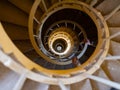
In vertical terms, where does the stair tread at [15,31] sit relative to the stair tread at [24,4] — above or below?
below

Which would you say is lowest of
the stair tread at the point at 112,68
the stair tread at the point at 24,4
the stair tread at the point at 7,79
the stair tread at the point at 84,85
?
the stair tread at the point at 7,79

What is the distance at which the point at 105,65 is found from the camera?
121 inches

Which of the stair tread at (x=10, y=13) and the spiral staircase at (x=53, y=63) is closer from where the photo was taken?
the spiral staircase at (x=53, y=63)

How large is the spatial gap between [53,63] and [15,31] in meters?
1.52

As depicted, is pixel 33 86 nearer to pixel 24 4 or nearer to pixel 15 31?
pixel 15 31

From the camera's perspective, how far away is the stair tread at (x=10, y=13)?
317 cm

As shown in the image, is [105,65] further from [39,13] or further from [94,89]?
[39,13]

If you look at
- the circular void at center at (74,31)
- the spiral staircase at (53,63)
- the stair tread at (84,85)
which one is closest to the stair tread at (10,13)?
the spiral staircase at (53,63)

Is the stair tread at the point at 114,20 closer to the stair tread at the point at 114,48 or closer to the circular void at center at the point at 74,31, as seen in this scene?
the stair tread at the point at 114,48


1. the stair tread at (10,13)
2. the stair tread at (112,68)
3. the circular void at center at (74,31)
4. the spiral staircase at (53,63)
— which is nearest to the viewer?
the spiral staircase at (53,63)

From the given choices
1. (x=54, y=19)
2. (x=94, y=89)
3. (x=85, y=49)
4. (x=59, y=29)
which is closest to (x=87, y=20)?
(x=85, y=49)

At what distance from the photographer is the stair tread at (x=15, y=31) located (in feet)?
11.0

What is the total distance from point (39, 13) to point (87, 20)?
158 cm

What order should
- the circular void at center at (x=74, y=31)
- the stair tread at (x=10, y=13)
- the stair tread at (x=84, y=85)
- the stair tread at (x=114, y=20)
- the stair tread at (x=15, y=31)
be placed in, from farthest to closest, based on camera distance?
the circular void at center at (x=74, y=31) → the stair tread at (x=114, y=20) → the stair tread at (x=15, y=31) → the stair tread at (x=10, y=13) → the stair tread at (x=84, y=85)
